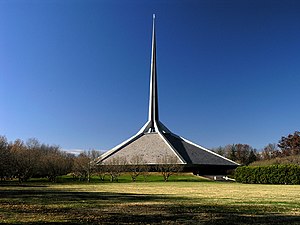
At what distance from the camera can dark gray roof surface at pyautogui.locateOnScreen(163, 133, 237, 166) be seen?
63116 mm

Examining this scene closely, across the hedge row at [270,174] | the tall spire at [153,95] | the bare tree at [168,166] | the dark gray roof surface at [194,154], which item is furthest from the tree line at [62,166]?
the tall spire at [153,95]

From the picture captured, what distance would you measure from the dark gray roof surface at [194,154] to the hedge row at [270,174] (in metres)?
18.2

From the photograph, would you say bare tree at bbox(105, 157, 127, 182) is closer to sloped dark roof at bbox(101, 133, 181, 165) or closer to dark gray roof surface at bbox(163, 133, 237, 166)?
sloped dark roof at bbox(101, 133, 181, 165)

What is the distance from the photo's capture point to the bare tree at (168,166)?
49900mm

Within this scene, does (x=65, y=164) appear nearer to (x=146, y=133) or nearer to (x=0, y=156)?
(x=0, y=156)

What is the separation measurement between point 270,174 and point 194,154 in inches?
1061

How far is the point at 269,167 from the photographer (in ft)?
133

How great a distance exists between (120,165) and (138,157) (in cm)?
469

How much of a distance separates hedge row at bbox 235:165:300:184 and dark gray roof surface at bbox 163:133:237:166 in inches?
715

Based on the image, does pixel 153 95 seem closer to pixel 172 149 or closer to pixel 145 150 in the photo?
pixel 145 150

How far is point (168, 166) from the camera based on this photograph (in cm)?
5075

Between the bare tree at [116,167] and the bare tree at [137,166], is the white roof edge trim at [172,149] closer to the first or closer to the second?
the bare tree at [137,166]

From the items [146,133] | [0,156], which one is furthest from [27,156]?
[146,133]

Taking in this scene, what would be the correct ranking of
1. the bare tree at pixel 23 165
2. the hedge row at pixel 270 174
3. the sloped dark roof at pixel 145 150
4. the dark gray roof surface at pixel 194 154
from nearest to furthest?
the hedge row at pixel 270 174
the bare tree at pixel 23 165
the sloped dark roof at pixel 145 150
the dark gray roof surface at pixel 194 154
